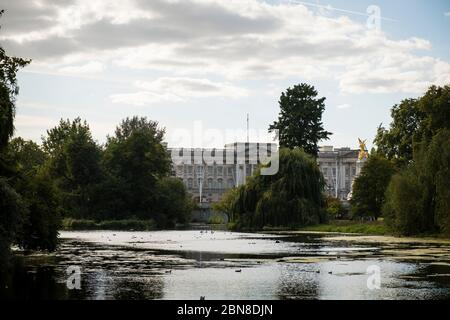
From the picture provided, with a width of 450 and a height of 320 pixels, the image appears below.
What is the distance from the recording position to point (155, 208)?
114 m

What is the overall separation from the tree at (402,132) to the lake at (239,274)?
144 ft

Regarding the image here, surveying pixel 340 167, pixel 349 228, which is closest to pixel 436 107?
pixel 349 228

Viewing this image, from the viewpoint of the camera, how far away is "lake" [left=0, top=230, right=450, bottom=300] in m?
23.8

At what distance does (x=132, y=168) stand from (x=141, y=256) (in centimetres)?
7671

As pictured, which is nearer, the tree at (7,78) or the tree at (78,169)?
the tree at (7,78)

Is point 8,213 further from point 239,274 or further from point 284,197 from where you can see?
point 284,197

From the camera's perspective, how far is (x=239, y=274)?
2969 centimetres

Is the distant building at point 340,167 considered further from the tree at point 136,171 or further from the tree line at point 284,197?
the tree line at point 284,197

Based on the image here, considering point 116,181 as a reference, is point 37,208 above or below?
below

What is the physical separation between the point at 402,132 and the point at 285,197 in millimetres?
18970

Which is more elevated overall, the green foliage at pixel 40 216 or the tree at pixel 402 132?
the tree at pixel 402 132

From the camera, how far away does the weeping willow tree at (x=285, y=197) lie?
78.2m

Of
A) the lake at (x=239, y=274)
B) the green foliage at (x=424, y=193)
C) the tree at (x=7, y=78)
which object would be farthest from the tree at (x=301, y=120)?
the tree at (x=7, y=78)

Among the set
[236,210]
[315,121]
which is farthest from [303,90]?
[236,210]
